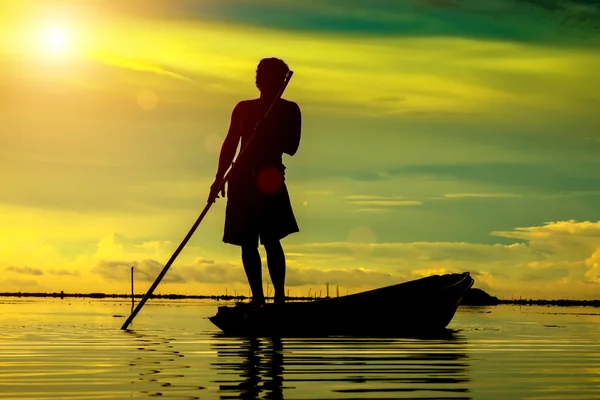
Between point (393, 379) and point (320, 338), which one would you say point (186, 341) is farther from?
point (393, 379)

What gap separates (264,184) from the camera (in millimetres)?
15586

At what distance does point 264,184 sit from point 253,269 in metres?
1.26

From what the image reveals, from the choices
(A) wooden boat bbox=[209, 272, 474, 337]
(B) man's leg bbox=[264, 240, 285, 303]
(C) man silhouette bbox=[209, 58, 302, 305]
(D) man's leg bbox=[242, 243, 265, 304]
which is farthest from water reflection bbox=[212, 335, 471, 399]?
(C) man silhouette bbox=[209, 58, 302, 305]

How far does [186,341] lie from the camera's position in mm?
13711

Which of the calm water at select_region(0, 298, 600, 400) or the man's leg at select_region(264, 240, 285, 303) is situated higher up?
the man's leg at select_region(264, 240, 285, 303)

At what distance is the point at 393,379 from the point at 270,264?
695 cm

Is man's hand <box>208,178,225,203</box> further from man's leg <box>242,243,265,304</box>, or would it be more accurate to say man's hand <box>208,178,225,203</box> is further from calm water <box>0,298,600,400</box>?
calm water <box>0,298,600,400</box>

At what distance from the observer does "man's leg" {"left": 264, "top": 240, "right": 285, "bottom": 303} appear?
1534cm

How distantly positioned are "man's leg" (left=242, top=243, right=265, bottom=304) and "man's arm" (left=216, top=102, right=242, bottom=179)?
3.86 feet

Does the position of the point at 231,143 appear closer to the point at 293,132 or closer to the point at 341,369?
the point at 293,132

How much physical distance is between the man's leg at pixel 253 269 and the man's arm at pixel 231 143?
118cm

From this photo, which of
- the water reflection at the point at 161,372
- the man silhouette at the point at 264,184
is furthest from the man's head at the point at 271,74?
the water reflection at the point at 161,372

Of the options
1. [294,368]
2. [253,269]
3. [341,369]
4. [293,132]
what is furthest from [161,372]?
[293,132]

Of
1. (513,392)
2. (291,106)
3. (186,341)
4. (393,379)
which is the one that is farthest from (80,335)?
(513,392)
